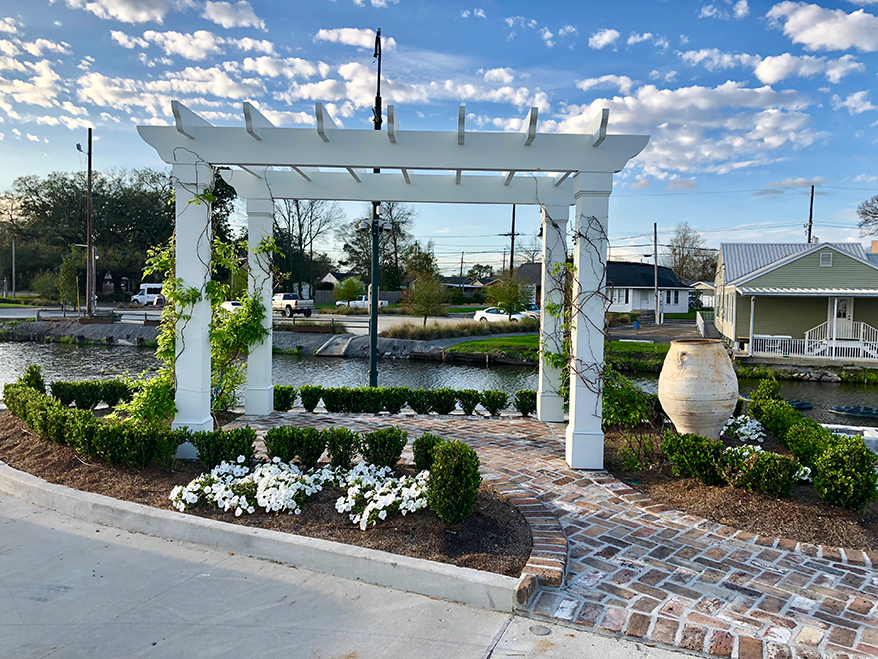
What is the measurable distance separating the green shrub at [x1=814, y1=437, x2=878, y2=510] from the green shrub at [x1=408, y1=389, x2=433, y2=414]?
501 centimetres

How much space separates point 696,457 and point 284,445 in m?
3.60

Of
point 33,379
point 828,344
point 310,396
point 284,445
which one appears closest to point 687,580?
point 284,445

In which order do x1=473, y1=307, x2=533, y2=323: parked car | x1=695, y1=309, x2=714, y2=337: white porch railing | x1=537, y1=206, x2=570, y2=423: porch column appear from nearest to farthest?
x1=537, y1=206, x2=570, y2=423: porch column < x1=695, y1=309, x2=714, y2=337: white porch railing < x1=473, y1=307, x2=533, y2=323: parked car

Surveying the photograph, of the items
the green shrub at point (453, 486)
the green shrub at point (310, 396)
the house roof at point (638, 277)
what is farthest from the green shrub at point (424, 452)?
the house roof at point (638, 277)

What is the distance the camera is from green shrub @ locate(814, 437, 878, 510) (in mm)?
4293

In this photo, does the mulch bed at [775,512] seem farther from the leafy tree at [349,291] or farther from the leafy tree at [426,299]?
the leafy tree at [349,291]

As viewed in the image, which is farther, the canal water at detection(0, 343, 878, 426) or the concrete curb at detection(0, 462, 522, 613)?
the canal water at detection(0, 343, 878, 426)

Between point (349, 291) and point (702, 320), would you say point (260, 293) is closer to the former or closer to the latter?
point (702, 320)

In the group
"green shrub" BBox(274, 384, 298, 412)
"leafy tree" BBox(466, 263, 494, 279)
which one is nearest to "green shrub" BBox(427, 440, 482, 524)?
"green shrub" BBox(274, 384, 298, 412)

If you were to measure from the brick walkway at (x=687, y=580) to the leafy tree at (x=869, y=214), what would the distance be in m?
42.5

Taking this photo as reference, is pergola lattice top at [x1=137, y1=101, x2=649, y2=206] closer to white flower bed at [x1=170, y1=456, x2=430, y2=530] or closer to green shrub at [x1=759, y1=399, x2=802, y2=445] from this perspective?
white flower bed at [x1=170, y1=456, x2=430, y2=530]

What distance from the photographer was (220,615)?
3.12 meters

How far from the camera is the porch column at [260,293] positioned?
7.65 meters

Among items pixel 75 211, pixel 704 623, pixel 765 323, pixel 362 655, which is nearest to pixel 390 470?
pixel 362 655
